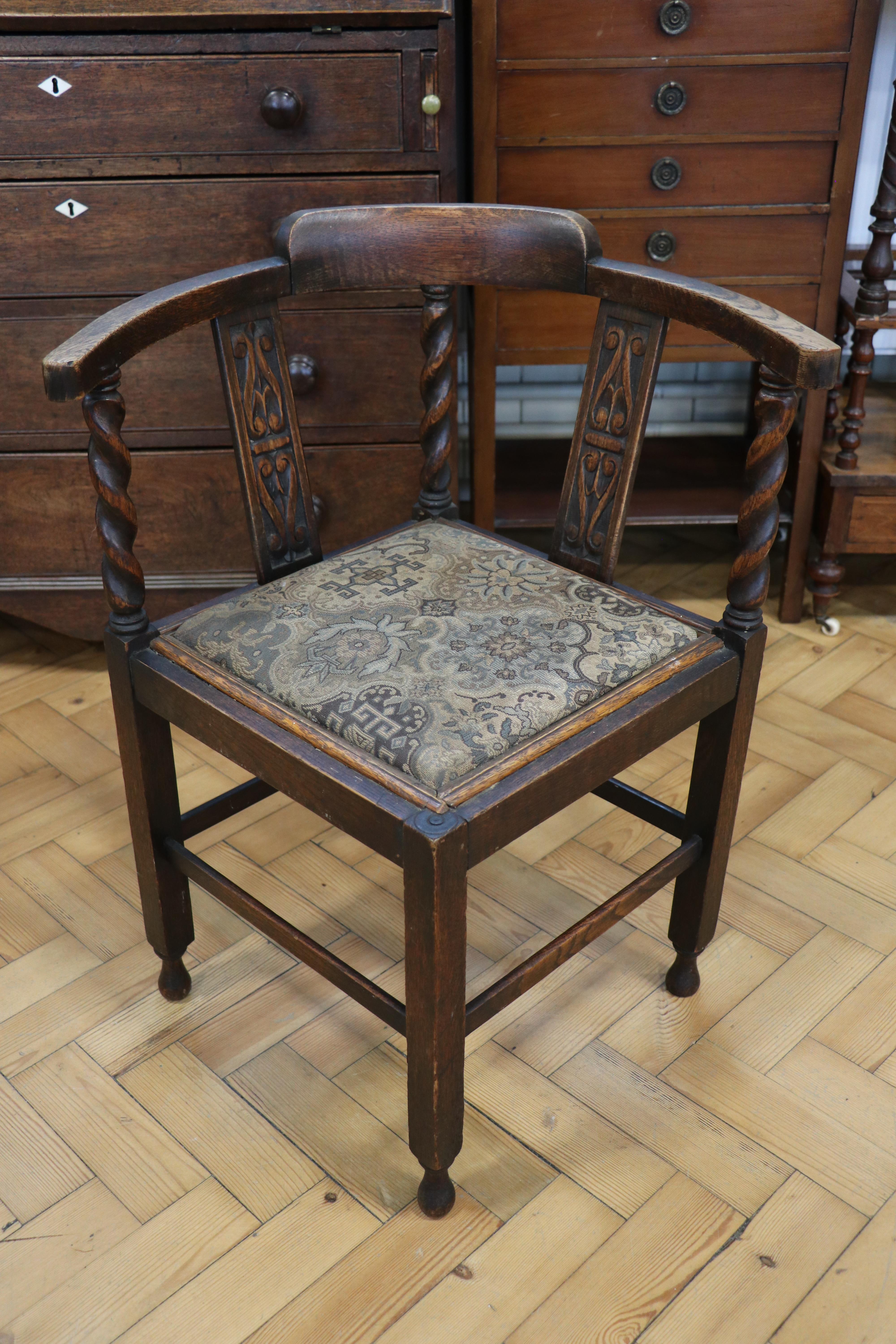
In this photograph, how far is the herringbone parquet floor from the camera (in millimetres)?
1276

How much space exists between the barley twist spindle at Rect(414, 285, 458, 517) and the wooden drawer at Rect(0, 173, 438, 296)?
1.20 feet

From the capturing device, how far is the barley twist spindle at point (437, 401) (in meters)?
1.56

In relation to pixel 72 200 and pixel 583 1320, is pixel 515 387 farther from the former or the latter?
pixel 583 1320

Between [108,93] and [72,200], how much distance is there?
0.17 meters

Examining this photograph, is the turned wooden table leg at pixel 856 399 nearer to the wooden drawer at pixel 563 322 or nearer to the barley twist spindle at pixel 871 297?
the barley twist spindle at pixel 871 297

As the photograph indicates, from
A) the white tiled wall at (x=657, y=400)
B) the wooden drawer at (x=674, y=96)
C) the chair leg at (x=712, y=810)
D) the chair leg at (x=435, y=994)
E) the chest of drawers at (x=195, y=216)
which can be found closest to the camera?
the chair leg at (x=435, y=994)

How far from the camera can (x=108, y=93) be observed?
181 centimetres

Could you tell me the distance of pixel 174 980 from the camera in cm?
162

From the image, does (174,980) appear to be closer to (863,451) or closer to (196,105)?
(196,105)

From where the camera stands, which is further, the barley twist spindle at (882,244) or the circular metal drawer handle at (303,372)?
the barley twist spindle at (882,244)

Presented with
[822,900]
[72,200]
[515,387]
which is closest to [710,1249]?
[822,900]

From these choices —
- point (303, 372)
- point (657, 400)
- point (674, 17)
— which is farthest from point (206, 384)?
point (657, 400)

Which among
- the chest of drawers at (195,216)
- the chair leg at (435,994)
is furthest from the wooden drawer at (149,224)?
the chair leg at (435,994)

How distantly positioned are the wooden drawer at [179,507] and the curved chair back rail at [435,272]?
24.4 inches
